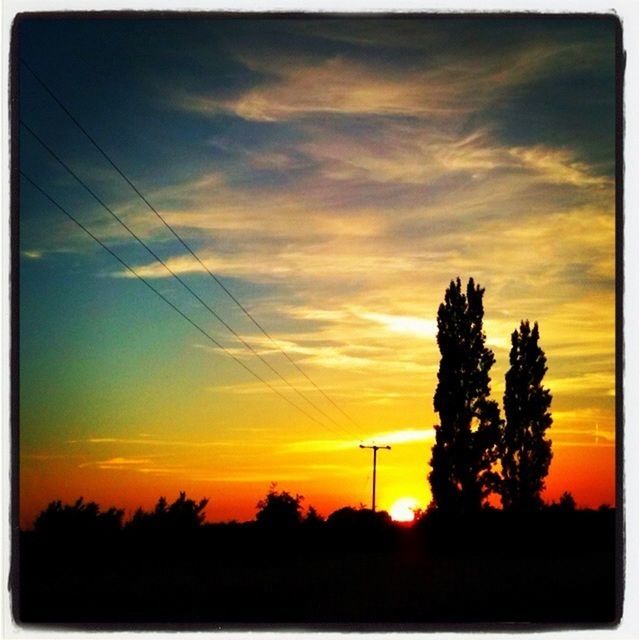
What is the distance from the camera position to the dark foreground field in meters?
3.75

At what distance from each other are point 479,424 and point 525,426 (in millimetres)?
1516

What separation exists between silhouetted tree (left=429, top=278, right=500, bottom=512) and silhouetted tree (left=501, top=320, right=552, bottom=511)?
477mm

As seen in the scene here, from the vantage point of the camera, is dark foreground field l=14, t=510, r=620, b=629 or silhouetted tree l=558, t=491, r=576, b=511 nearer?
dark foreground field l=14, t=510, r=620, b=629

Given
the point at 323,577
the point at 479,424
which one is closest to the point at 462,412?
the point at 479,424

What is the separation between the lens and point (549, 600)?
24.5 feet

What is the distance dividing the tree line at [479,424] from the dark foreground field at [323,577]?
0.93 meters

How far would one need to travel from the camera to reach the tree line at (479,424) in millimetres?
18234

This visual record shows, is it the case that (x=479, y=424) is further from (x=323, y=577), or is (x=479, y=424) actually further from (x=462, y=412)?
(x=323, y=577)

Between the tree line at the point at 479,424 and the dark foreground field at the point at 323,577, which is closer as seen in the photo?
the dark foreground field at the point at 323,577

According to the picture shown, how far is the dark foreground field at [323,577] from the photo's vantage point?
375 cm

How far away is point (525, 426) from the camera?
19828mm

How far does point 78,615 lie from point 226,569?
24.0 feet

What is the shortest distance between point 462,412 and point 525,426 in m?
1.84

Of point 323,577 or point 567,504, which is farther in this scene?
point 567,504
